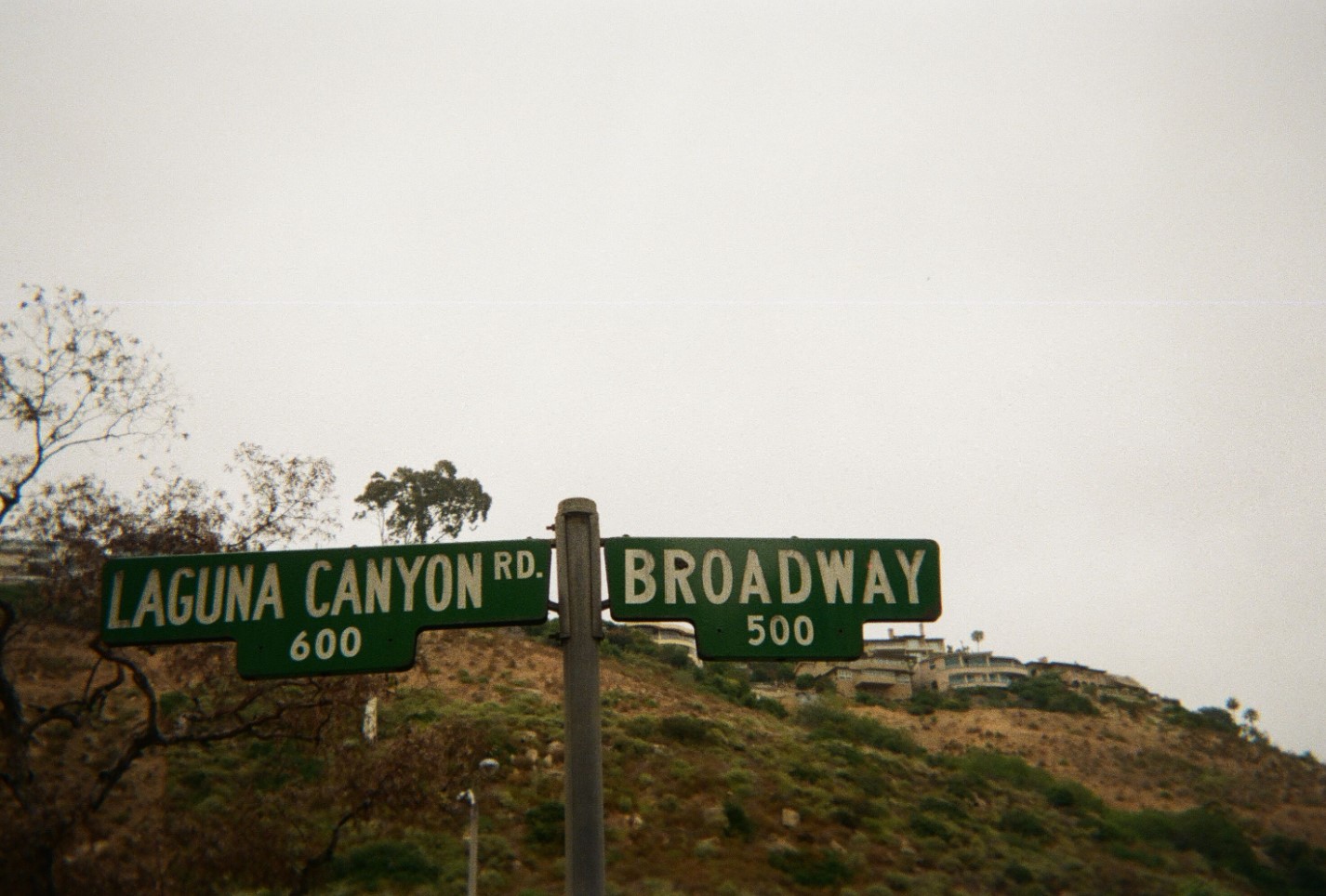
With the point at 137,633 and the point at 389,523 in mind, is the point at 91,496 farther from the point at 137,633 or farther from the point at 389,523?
the point at 389,523

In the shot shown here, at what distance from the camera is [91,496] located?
48.9 ft

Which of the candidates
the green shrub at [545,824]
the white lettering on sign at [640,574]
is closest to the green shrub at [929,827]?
the green shrub at [545,824]

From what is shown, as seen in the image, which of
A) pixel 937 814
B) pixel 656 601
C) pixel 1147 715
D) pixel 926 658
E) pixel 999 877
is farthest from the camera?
pixel 926 658

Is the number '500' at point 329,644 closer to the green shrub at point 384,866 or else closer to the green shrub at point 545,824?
the green shrub at point 384,866

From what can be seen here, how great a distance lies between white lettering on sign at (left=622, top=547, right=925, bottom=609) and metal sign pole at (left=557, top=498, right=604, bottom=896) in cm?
15

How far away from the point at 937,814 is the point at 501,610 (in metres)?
35.6

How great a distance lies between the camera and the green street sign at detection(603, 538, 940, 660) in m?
3.90

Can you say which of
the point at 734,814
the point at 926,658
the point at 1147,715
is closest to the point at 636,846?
the point at 734,814

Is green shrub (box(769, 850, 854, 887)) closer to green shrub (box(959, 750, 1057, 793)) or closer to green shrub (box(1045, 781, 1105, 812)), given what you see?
green shrub (box(959, 750, 1057, 793))

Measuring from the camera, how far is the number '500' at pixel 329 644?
3949mm

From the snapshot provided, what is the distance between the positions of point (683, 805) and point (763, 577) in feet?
99.2

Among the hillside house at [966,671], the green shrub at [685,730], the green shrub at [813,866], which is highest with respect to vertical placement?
the hillside house at [966,671]

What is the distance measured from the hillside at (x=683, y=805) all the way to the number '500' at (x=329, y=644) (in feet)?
35.8

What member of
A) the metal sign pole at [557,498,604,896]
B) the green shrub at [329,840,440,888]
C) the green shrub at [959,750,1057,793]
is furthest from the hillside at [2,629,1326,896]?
the metal sign pole at [557,498,604,896]
